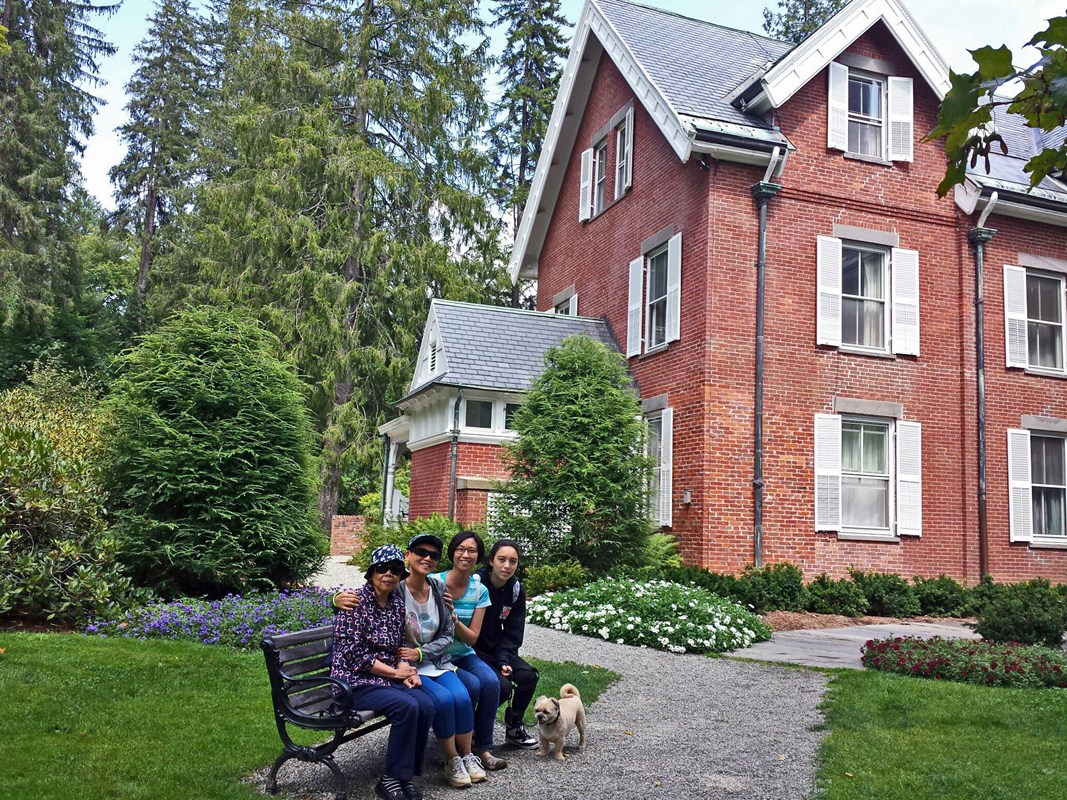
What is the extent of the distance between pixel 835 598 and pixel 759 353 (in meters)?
3.96

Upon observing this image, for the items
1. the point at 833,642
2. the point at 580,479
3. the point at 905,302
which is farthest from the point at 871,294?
the point at 833,642

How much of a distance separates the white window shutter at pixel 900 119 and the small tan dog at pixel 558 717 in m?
13.7

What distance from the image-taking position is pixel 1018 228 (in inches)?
700

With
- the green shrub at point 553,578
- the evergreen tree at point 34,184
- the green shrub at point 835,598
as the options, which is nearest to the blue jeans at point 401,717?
the green shrub at point 553,578

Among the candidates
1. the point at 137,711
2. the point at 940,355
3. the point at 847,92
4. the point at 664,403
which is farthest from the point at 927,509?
the point at 137,711

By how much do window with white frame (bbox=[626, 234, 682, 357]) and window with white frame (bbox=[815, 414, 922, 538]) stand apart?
3223 mm

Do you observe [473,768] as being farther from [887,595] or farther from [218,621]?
[887,595]

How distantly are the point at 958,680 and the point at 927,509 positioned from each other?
7.77 meters

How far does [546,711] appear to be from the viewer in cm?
624

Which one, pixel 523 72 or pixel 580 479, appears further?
pixel 523 72

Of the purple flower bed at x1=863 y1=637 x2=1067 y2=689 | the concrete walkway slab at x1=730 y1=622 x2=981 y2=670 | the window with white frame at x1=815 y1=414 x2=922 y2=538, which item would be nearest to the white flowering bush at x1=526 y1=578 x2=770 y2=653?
the concrete walkway slab at x1=730 y1=622 x2=981 y2=670

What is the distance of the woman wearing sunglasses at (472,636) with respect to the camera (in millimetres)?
6195

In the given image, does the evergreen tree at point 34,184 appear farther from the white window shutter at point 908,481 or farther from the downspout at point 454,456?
the white window shutter at point 908,481

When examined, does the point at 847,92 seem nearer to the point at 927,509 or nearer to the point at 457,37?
the point at 927,509
